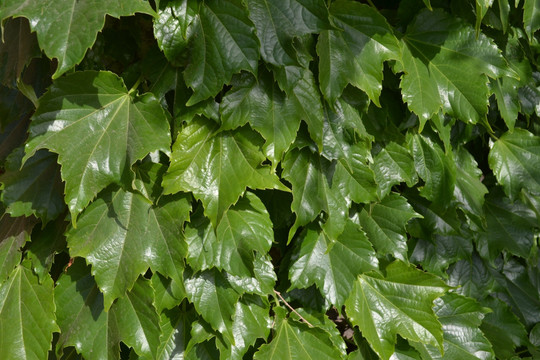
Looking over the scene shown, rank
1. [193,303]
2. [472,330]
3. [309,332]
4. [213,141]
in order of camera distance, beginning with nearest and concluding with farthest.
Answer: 1. [213,141]
2. [193,303]
3. [309,332]
4. [472,330]

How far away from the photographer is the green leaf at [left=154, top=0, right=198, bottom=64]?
1.32 m

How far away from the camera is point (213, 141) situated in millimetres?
1457

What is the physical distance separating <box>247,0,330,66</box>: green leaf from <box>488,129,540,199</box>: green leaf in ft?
3.32

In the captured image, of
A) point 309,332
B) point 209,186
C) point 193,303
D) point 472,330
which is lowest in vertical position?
point 472,330

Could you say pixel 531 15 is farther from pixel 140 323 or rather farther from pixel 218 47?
pixel 140 323

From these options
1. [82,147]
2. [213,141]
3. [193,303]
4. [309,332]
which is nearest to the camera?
[82,147]

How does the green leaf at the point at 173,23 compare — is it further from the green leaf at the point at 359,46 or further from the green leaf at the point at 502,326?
the green leaf at the point at 502,326

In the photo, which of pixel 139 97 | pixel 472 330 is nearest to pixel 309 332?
pixel 472 330

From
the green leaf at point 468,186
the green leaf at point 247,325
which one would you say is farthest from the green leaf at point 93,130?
the green leaf at point 468,186

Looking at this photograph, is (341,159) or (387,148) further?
(387,148)

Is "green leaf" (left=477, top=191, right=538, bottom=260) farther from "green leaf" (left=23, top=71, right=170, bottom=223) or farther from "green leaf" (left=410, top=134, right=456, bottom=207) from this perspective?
"green leaf" (left=23, top=71, right=170, bottom=223)

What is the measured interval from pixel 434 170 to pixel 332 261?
0.50 meters

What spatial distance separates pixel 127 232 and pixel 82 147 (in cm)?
26

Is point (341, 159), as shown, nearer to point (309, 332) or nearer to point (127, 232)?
point (309, 332)
